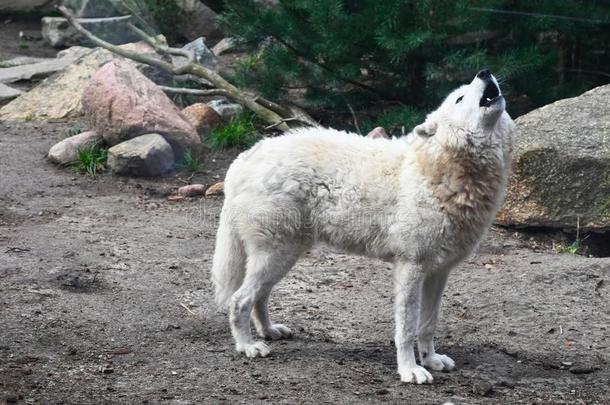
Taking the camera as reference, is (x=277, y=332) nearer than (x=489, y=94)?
No

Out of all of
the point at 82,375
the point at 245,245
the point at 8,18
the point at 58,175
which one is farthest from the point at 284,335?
the point at 8,18

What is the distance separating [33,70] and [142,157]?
4.89 meters

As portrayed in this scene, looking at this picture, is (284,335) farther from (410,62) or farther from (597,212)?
(410,62)

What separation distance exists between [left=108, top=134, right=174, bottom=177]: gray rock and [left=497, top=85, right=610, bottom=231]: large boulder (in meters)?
3.39

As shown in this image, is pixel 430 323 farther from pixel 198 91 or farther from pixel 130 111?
pixel 198 91

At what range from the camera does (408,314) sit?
16.9 ft

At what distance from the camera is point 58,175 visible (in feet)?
31.0

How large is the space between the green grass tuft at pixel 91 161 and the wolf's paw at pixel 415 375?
5115 millimetres

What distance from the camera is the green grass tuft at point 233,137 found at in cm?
1034

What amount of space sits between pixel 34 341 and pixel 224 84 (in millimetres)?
5931

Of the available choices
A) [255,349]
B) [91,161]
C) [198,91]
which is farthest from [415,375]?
[198,91]

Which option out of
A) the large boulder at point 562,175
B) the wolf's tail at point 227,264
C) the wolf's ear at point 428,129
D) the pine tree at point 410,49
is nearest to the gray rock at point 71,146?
the pine tree at point 410,49

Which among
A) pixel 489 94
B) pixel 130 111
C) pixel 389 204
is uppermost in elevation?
pixel 489 94

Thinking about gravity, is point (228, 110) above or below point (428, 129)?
below
